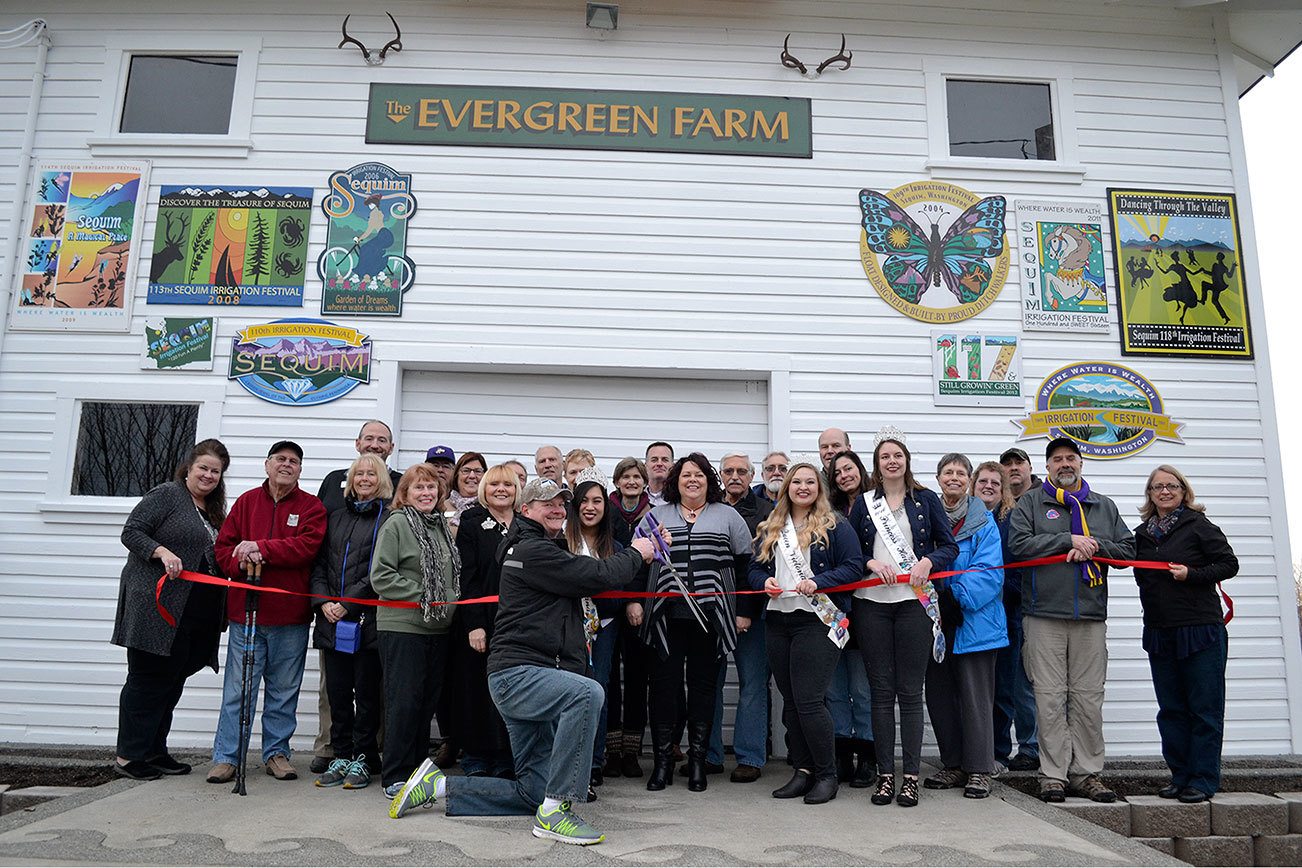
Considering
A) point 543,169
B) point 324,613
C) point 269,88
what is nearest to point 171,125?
point 269,88

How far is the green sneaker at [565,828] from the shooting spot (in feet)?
14.0

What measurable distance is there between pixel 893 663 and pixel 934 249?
3871 mm

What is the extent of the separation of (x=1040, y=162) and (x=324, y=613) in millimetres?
6717

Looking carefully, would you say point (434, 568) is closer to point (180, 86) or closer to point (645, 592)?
point (645, 592)

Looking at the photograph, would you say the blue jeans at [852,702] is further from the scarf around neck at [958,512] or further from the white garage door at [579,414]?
the white garage door at [579,414]

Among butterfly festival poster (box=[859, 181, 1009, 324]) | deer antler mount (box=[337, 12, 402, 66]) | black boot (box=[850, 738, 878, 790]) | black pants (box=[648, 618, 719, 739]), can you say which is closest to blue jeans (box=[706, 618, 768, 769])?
black pants (box=[648, 618, 719, 739])

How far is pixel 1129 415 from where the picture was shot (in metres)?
7.60

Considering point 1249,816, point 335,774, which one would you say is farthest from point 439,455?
point 1249,816

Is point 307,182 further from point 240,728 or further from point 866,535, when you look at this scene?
point 866,535

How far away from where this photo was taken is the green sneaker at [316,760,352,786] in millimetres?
5434

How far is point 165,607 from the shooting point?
222 inches

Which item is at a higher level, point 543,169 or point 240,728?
point 543,169

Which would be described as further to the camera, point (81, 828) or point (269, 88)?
point (269, 88)

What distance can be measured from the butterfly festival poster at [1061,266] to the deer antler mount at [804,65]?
1.91m
